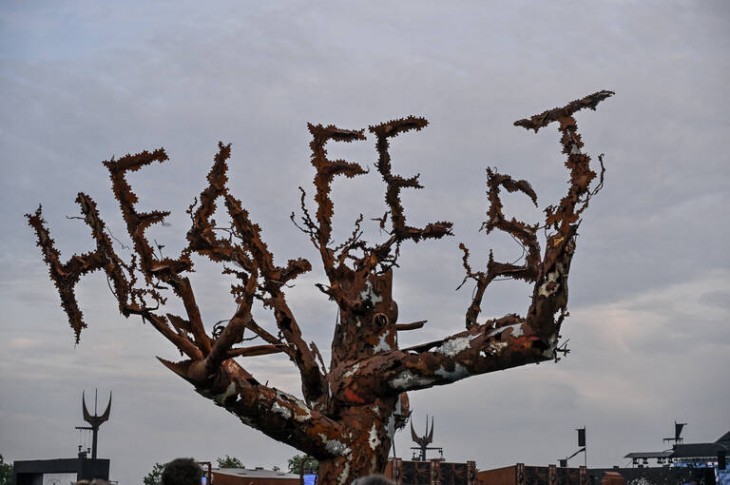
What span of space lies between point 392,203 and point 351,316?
1.62m

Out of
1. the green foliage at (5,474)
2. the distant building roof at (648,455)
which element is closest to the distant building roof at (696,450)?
the distant building roof at (648,455)

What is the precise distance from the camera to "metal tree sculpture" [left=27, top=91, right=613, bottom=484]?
941cm

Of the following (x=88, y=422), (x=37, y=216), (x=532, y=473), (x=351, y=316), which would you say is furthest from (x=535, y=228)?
(x=88, y=422)

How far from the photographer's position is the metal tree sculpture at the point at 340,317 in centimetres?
941

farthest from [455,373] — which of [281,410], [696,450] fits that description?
[696,450]

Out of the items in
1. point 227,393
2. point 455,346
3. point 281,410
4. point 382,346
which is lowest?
point 281,410

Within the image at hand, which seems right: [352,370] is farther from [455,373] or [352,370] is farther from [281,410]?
[455,373]

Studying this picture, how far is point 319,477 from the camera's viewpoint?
10.6m

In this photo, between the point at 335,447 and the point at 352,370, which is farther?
the point at 352,370

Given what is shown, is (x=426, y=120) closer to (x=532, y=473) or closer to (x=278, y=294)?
(x=278, y=294)

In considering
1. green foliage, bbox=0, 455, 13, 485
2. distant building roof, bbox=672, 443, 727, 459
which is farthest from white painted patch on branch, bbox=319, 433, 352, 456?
green foliage, bbox=0, 455, 13, 485

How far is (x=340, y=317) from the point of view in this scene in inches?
445

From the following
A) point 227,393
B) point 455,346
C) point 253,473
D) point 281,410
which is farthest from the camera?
point 253,473

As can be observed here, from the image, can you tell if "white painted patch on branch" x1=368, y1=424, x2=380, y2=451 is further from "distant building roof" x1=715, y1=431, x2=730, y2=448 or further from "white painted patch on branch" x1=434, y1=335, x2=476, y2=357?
"distant building roof" x1=715, y1=431, x2=730, y2=448
